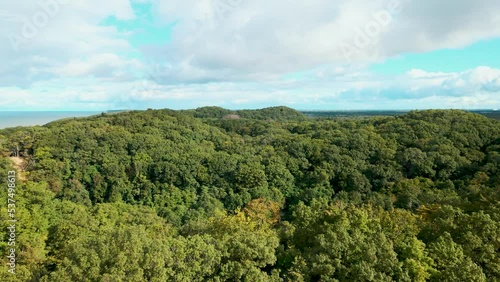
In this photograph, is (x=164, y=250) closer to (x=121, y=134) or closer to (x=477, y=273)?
(x=477, y=273)

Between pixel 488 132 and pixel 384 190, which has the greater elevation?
pixel 488 132

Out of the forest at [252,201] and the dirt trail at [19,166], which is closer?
the forest at [252,201]

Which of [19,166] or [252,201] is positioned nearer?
[252,201]

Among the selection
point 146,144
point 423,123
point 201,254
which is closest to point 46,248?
point 201,254

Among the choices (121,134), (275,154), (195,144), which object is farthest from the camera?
(195,144)

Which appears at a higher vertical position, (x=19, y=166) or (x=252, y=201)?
(x=19, y=166)

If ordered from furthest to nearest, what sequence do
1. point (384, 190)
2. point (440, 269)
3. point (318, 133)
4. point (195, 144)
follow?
point (318, 133) → point (195, 144) → point (384, 190) → point (440, 269)

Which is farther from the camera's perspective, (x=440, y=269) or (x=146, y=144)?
(x=146, y=144)

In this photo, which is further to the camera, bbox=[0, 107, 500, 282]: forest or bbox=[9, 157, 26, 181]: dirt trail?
bbox=[9, 157, 26, 181]: dirt trail
